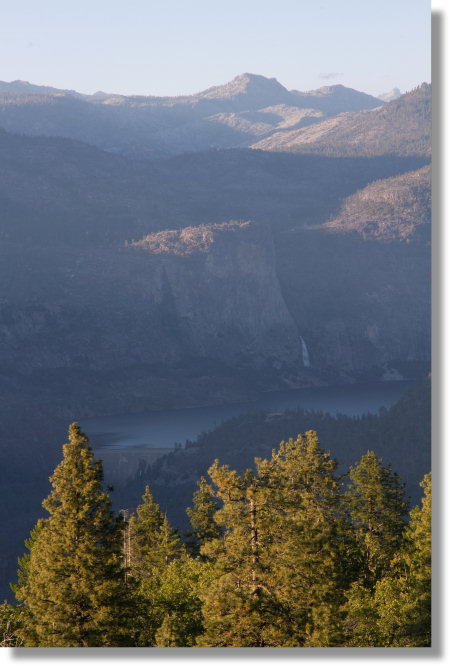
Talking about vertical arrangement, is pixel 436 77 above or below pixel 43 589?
above

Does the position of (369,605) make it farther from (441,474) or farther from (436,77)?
(436,77)

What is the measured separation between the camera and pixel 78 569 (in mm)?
25141

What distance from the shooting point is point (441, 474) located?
23406 mm

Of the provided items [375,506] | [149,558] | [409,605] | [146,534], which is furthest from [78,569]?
[146,534]

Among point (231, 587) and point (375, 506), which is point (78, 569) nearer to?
point (231, 587)

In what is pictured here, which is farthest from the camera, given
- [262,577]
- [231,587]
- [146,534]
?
[146,534]

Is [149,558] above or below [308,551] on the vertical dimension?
below

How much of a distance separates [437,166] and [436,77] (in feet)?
7.43

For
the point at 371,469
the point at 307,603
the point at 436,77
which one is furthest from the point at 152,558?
the point at 436,77

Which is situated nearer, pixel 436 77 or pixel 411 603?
pixel 436 77

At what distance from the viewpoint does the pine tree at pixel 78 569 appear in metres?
25.0

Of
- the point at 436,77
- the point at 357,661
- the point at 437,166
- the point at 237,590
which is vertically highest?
the point at 436,77

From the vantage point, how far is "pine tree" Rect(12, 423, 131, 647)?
25016 millimetres

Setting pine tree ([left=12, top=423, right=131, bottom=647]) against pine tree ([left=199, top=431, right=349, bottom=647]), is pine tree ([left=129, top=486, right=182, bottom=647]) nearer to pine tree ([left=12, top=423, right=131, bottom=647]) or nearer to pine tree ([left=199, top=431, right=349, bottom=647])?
pine tree ([left=12, top=423, right=131, bottom=647])
